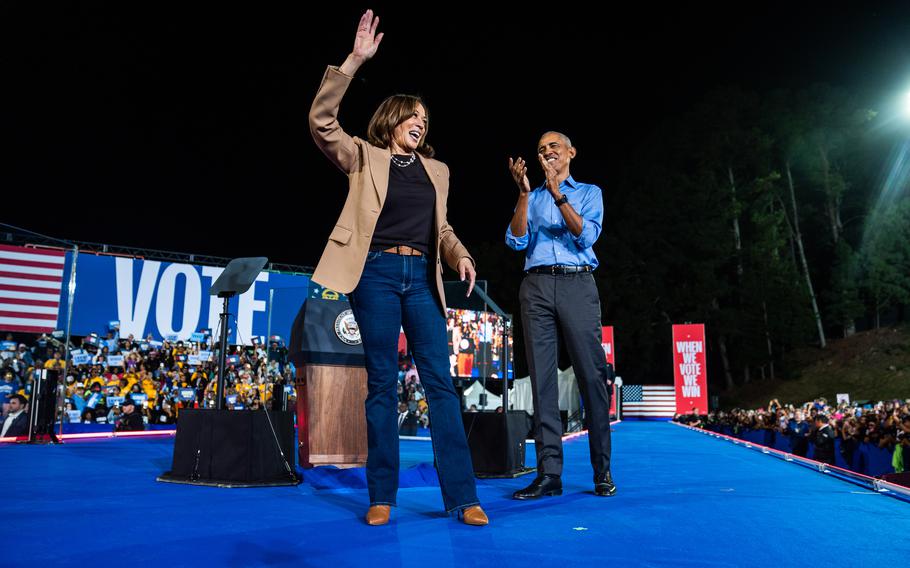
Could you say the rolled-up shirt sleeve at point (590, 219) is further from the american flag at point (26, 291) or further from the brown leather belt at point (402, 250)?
the american flag at point (26, 291)

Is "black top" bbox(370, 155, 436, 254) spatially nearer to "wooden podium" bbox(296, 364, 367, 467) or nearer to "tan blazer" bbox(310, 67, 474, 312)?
"tan blazer" bbox(310, 67, 474, 312)

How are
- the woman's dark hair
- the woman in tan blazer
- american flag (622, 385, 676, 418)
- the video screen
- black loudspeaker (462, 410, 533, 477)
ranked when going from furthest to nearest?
american flag (622, 385, 676, 418), the video screen, black loudspeaker (462, 410, 533, 477), the woman's dark hair, the woman in tan blazer

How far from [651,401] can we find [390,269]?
86.7 feet

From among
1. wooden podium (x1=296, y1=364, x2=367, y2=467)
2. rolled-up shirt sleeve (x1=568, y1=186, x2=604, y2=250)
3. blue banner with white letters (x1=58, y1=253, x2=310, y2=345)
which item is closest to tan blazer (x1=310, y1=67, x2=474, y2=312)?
rolled-up shirt sleeve (x1=568, y1=186, x2=604, y2=250)

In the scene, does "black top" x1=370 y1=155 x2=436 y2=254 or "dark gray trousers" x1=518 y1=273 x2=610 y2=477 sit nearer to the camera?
"black top" x1=370 y1=155 x2=436 y2=254

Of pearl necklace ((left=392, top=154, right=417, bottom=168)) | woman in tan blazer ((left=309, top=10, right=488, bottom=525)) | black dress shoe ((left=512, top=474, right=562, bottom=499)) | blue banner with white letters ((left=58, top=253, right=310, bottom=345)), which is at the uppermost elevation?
blue banner with white letters ((left=58, top=253, right=310, bottom=345))

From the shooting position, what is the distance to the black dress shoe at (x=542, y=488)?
236 centimetres

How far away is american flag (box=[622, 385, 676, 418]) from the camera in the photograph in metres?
26.5

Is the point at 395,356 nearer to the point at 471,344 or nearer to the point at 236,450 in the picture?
the point at 236,450

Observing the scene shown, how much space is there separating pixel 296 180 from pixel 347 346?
1460 cm

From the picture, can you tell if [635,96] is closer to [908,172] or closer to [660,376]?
[908,172]

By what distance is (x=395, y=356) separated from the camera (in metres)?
2.03

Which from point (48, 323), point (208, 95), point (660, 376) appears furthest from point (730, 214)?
point (48, 323)

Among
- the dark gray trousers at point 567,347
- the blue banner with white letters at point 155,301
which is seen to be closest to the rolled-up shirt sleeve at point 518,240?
the dark gray trousers at point 567,347
